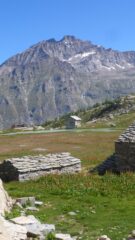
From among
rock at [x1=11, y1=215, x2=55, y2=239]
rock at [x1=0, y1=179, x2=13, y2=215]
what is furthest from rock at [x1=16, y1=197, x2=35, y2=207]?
rock at [x1=11, y1=215, x2=55, y2=239]

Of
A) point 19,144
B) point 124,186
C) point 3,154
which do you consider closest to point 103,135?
point 19,144

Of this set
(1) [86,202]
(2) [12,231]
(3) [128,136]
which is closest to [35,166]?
(3) [128,136]

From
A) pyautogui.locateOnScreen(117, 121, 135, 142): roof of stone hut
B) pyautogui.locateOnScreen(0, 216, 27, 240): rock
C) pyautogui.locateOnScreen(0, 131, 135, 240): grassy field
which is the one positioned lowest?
pyautogui.locateOnScreen(0, 131, 135, 240): grassy field

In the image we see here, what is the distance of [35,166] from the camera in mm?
36469

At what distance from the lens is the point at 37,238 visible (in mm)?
17734

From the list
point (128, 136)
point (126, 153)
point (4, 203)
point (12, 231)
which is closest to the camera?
point (12, 231)

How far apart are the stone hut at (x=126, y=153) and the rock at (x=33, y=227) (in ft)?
63.0

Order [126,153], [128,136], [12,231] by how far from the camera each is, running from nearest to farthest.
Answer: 1. [12,231]
2. [126,153]
3. [128,136]

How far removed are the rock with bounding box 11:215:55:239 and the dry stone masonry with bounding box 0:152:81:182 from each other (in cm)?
1571

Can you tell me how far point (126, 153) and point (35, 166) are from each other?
699cm

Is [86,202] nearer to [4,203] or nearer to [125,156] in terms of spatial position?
[4,203]

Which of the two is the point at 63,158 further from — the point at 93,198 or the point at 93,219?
the point at 93,219

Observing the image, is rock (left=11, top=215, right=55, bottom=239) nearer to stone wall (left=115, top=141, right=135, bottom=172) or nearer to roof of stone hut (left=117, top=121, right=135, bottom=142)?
stone wall (left=115, top=141, right=135, bottom=172)

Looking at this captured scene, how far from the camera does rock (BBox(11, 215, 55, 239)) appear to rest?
18.0 m
